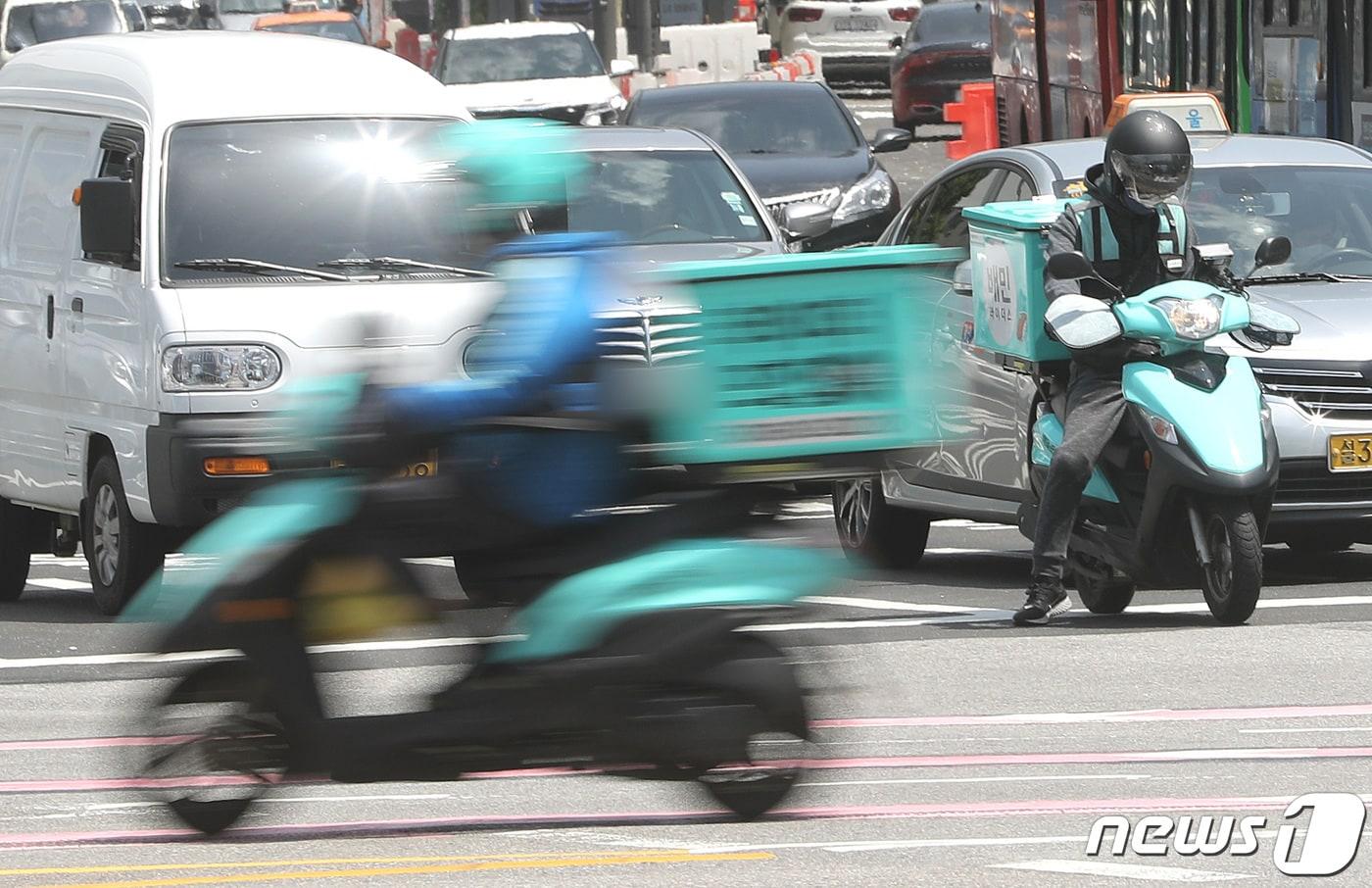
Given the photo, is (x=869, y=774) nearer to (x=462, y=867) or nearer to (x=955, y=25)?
(x=462, y=867)

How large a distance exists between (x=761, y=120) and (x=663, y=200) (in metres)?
7.43

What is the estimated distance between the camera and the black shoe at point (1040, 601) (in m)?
10.3

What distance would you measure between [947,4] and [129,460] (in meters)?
29.6

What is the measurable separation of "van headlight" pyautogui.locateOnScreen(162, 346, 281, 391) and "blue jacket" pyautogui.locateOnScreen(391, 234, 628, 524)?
4.86 meters

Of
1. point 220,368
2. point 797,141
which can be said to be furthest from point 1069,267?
point 797,141

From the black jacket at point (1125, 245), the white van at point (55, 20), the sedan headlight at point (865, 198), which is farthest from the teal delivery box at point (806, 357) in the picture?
the white van at point (55, 20)

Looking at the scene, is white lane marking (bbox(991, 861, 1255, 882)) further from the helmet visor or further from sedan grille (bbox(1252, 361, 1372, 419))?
sedan grille (bbox(1252, 361, 1372, 419))

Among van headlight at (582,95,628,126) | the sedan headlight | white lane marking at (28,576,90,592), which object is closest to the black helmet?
white lane marking at (28,576,90,592)

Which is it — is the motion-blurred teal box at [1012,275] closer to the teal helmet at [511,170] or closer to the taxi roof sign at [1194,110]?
the taxi roof sign at [1194,110]

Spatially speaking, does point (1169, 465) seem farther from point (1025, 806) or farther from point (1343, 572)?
point (1025, 806)

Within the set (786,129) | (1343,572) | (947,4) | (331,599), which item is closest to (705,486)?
(331,599)

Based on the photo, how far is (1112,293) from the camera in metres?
10.3

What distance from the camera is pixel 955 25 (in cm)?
3891

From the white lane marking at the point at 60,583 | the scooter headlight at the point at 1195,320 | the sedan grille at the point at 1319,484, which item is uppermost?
the scooter headlight at the point at 1195,320
